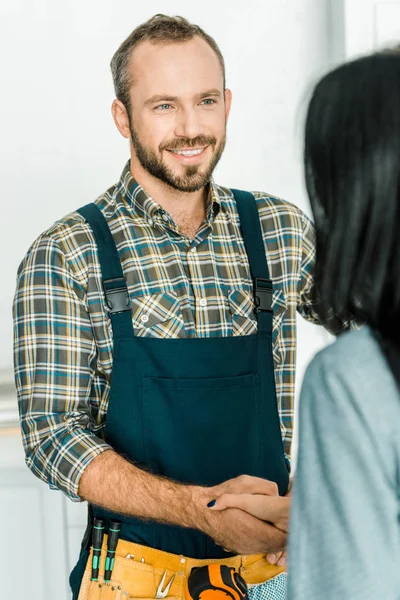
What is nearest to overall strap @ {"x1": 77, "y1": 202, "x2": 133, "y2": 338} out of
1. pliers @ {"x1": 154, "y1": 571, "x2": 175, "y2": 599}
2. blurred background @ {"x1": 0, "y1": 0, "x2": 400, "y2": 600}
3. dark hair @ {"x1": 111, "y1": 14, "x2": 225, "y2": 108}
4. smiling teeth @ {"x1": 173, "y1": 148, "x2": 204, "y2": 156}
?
smiling teeth @ {"x1": 173, "y1": 148, "x2": 204, "y2": 156}

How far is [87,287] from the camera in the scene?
152cm

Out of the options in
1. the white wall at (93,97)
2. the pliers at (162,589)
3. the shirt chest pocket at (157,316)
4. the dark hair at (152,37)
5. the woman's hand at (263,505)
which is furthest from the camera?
the white wall at (93,97)

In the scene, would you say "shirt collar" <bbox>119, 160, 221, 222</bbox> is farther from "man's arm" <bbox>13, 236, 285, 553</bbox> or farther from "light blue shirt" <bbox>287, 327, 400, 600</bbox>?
"light blue shirt" <bbox>287, 327, 400, 600</bbox>

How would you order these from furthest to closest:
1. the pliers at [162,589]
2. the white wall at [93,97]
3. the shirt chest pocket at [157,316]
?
the white wall at [93,97] → the shirt chest pocket at [157,316] → the pliers at [162,589]

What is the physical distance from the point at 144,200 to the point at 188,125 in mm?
161

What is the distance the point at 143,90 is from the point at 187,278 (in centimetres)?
37

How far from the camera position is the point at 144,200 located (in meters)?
1.62

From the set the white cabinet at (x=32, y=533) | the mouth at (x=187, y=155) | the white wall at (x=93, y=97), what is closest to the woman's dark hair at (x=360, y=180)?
the mouth at (x=187, y=155)

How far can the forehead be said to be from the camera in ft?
5.30

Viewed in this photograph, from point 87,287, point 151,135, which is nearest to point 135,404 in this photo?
point 87,287

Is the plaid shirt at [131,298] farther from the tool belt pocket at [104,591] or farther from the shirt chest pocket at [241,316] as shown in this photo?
the tool belt pocket at [104,591]

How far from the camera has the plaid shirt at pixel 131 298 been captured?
1.48 m

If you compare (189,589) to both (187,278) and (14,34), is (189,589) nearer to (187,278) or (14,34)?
(187,278)

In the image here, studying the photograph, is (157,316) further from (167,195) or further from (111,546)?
(111,546)
